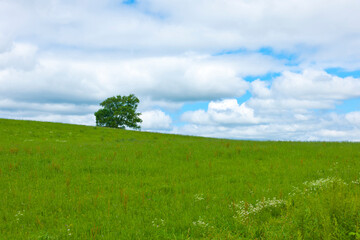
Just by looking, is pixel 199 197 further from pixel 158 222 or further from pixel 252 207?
pixel 158 222

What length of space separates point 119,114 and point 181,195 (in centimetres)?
6368

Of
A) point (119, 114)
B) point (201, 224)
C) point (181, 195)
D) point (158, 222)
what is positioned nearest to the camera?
point (201, 224)

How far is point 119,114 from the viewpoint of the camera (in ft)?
232

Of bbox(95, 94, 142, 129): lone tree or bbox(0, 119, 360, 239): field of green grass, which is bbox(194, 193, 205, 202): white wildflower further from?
bbox(95, 94, 142, 129): lone tree

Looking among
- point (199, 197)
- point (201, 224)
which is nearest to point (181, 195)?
point (199, 197)

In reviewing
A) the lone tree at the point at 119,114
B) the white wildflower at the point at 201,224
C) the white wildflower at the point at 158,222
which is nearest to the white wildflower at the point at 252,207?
the white wildflower at the point at 201,224

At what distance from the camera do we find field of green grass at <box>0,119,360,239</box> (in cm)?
632

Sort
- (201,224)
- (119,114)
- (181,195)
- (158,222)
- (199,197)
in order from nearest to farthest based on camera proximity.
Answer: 1. (201,224)
2. (158,222)
3. (199,197)
4. (181,195)
5. (119,114)

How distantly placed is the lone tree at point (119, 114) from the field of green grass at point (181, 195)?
55.0 metres

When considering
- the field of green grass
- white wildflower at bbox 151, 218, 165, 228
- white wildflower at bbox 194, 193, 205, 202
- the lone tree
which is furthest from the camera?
the lone tree

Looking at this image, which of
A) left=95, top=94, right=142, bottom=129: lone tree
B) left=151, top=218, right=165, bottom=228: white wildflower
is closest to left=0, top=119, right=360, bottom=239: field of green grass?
left=151, top=218, right=165, bottom=228: white wildflower

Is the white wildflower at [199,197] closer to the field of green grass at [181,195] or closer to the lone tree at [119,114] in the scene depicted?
the field of green grass at [181,195]

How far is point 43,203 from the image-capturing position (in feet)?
28.7

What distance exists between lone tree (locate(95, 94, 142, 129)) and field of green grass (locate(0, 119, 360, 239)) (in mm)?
54973
